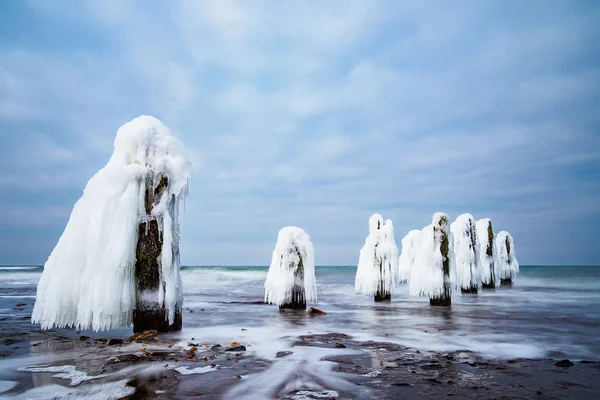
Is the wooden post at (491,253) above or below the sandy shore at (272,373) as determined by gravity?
above

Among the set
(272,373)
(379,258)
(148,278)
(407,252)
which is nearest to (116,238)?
(148,278)

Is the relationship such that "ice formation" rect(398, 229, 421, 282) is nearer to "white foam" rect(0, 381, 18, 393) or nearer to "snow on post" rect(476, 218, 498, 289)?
"snow on post" rect(476, 218, 498, 289)

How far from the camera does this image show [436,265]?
58.5ft

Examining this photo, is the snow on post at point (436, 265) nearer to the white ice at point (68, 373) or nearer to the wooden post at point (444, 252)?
the wooden post at point (444, 252)

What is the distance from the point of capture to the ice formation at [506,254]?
39.3 metres

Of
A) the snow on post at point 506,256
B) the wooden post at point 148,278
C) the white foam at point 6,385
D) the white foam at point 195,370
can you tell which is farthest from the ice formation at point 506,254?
the white foam at point 6,385

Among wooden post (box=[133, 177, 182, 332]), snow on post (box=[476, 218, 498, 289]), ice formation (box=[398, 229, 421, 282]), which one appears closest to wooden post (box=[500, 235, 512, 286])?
snow on post (box=[476, 218, 498, 289])

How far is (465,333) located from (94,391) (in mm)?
8772

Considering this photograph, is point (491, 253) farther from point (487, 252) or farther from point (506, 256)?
point (506, 256)

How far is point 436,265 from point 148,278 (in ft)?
41.6

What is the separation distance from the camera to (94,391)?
5180 mm

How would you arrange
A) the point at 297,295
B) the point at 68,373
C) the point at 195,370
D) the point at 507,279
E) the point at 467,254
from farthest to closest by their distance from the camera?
the point at 507,279
the point at 467,254
the point at 297,295
the point at 195,370
the point at 68,373

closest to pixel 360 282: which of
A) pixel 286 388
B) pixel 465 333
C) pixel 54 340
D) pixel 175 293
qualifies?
pixel 465 333

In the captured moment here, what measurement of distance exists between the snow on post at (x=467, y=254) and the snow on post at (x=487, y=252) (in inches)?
218
